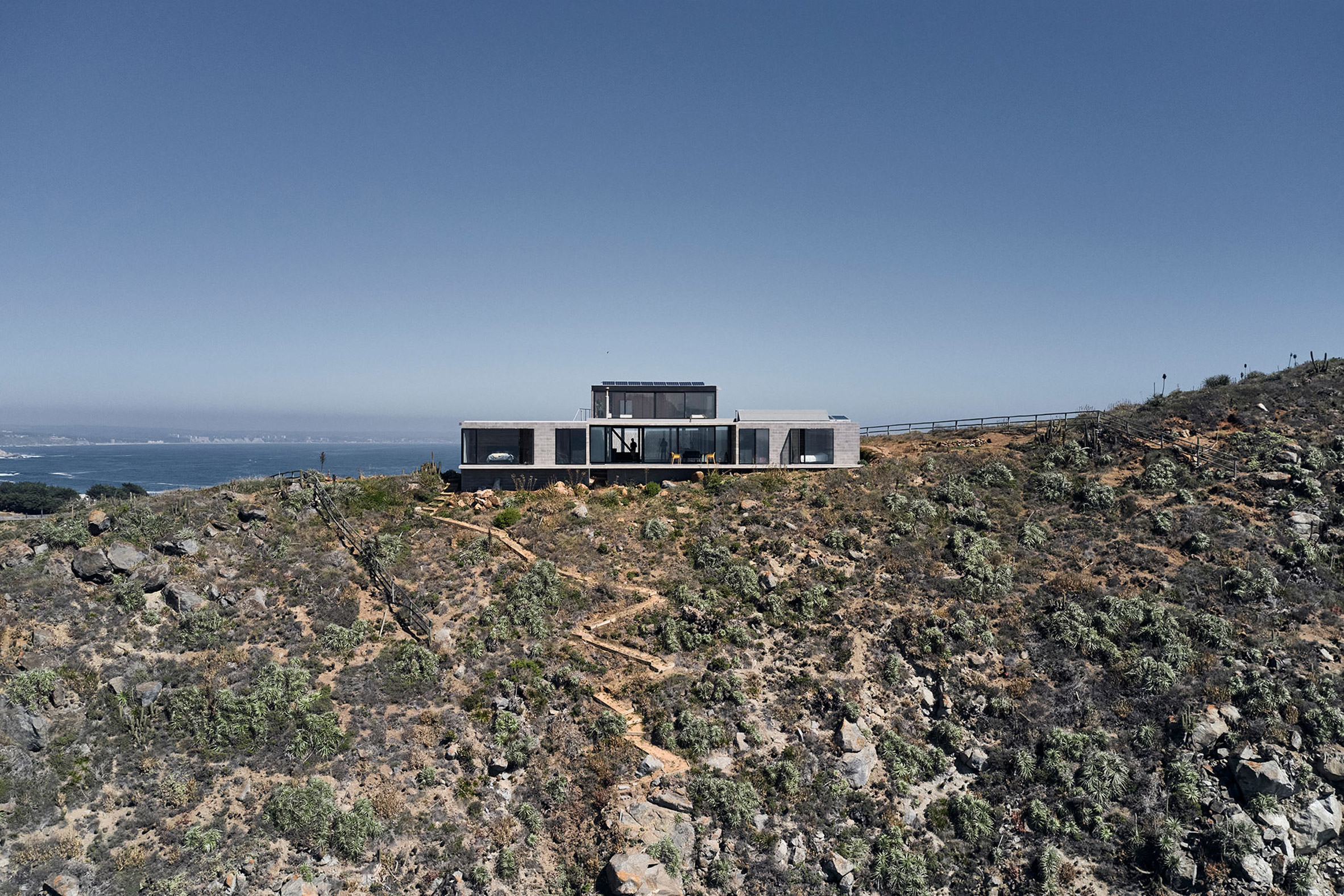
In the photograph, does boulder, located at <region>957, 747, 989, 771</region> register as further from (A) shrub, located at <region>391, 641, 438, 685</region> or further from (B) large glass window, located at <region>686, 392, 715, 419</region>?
(B) large glass window, located at <region>686, 392, 715, 419</region>

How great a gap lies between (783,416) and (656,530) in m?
15.8

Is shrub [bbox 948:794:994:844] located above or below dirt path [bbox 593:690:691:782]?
below

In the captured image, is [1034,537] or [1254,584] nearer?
[1254,584]

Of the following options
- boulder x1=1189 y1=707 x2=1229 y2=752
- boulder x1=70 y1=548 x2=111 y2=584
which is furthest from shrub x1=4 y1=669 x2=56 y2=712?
boulder x1=1189 y1=707 x2=1229 y2=752

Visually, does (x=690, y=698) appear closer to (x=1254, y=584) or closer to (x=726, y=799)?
(x=726, y=799)

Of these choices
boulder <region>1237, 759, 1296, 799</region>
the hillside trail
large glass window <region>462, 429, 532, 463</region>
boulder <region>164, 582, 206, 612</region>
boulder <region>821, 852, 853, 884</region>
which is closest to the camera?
boulder <region>821, 852, 853, 884</region>

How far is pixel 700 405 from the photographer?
46.0 meters

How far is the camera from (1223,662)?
24531 millimetres

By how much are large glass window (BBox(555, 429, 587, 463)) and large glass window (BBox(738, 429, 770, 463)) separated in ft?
35.8

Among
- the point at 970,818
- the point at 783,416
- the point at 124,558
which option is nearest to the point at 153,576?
the point at 124,558

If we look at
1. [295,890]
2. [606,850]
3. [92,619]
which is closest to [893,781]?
[606,850]

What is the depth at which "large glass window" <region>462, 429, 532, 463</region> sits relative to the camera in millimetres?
42312

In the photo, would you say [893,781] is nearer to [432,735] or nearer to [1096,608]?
[1096,608]

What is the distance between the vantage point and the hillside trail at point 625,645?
75.7ft
